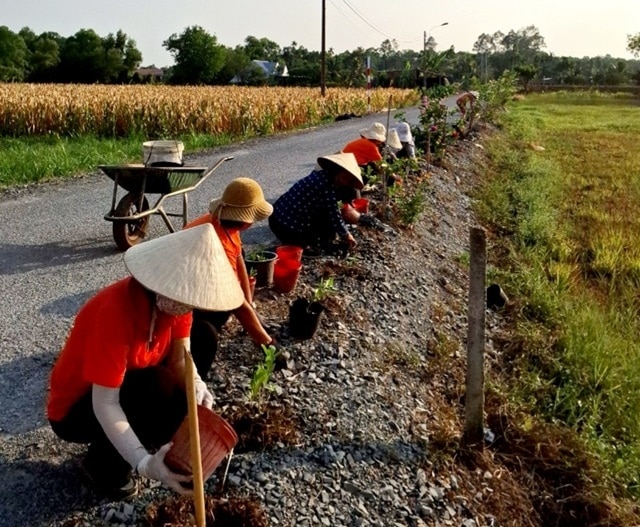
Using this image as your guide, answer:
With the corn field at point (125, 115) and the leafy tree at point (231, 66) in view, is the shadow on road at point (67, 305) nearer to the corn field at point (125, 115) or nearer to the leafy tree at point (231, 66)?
the corn field at point (125, 115)

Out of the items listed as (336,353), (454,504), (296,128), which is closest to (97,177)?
(336,353)

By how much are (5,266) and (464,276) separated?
198 inches

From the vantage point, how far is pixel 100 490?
284cm

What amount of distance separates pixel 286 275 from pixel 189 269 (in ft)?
8.90

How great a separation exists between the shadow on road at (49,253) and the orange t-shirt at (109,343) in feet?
11.3

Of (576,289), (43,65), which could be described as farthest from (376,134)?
(43,65)

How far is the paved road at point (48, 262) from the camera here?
388 cm

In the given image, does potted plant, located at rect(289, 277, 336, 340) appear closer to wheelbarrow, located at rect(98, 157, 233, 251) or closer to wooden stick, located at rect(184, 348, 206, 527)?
wheelbarrow, located at rect(98, 157, 233, 251)

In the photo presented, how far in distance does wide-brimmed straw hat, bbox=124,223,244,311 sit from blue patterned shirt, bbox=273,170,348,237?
3.12 m

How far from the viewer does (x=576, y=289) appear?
25.2 feet

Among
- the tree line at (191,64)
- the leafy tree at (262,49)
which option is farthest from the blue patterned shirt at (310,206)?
the leafy tree at (262,49)

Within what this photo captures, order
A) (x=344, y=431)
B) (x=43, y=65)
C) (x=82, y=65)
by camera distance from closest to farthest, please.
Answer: (x=344, y=431) → (x=43, y=65) → (x=82, y=65)

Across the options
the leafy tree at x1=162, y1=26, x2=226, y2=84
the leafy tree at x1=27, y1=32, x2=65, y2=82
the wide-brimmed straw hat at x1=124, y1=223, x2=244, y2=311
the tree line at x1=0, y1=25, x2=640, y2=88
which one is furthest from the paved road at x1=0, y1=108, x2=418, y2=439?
the leafy tree at x1=162, y1=26, x2=226, y2=84

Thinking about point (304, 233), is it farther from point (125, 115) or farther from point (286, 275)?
point (125, 115)
